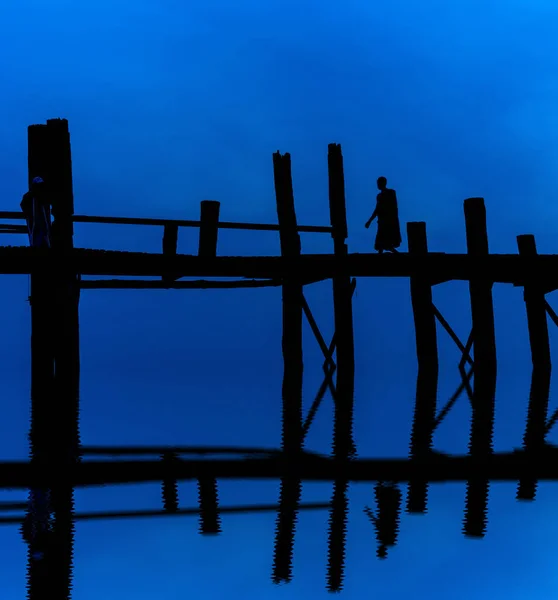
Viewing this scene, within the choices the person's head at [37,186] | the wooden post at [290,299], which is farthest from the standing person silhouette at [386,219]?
the person's head at [37,186]

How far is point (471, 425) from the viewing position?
9.83m

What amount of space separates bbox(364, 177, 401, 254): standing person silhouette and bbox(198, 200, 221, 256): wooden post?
2.19m

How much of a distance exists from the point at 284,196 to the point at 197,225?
1.72 m

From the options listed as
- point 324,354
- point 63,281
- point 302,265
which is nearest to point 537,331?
point 324,354

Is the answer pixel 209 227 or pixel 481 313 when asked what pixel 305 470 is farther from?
pixel 481 313

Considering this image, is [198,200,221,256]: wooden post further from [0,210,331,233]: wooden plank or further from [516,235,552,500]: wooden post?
[516,235,552,500]: wooden post

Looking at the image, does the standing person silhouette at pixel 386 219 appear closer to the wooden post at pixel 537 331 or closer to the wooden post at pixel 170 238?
the wooden post at pixel 537 331

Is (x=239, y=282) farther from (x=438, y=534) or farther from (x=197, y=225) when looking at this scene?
(x=438, y=534)

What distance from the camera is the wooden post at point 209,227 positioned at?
44.3ft

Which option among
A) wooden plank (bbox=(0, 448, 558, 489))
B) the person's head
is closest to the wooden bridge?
wooden plank (bbox=(0, 448, 558, 489))

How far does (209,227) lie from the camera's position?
541 inches

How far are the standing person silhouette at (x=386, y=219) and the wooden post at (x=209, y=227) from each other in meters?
2.19

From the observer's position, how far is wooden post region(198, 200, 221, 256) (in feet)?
44.3

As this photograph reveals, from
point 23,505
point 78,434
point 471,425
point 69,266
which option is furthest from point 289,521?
point 69,266
